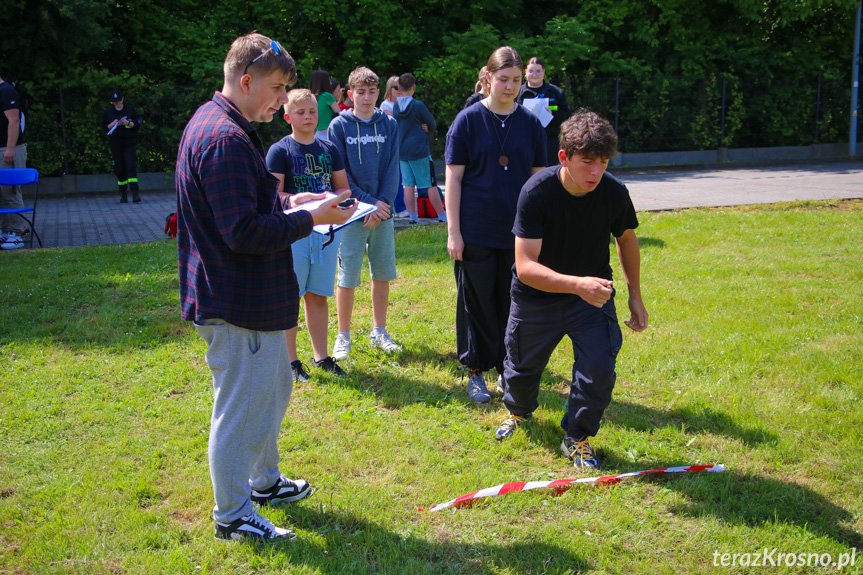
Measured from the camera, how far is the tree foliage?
1584cm

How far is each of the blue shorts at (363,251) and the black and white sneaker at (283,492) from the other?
6.92 feet

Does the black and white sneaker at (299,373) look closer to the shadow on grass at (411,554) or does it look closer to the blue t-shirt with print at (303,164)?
the blue t-shirt with print at (303,164)

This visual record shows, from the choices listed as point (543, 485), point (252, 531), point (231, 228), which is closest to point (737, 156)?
point (543, 485)

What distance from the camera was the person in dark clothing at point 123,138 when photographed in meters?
13.9

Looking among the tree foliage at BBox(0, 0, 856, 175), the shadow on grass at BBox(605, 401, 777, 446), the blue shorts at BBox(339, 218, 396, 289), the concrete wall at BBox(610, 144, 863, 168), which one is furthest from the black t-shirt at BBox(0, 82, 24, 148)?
the concrete wall at BBox(610, 144, 863, 168)

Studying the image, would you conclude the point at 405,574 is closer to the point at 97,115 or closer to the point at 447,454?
the point at 447,454

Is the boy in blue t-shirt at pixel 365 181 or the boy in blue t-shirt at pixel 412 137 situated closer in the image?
the boy in blue t-shirt at pixel 365 181

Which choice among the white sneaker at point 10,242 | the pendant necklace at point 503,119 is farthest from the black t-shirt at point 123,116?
the pendant necklace at point 503,119

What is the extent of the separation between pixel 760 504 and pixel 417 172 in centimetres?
803

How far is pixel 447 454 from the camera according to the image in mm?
3943

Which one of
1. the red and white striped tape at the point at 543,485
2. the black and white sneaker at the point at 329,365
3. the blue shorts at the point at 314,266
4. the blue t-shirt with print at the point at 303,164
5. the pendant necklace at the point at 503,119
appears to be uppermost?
the pendant necklace at the point at 503,119

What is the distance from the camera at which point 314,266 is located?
4.88m

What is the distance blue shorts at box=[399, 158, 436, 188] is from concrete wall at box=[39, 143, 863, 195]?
20.7 feet

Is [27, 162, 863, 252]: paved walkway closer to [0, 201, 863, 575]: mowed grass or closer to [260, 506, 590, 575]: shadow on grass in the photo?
[0, 201, 863, 575]: mowed grass
